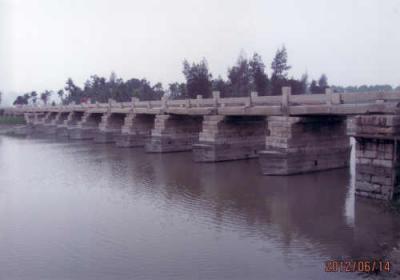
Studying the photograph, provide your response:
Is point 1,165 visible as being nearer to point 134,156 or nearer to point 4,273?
point 134,156

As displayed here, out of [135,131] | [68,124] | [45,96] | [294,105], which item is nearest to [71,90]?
[45,96]

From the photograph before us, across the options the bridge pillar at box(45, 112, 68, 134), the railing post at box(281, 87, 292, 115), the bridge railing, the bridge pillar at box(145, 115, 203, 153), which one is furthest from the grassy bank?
the railing post at box(281, 87, 292, 115)

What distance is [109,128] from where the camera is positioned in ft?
128

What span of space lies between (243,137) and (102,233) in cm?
1381

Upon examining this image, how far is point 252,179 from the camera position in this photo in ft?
60.8

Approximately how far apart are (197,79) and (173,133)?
2552 cm

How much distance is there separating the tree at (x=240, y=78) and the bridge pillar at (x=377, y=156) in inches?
1403

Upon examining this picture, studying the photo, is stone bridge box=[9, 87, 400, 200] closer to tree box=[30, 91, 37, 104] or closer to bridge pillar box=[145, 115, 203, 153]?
bridge pillar box=[145, 115, 203, 153]

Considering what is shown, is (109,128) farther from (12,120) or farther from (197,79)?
(12,120)

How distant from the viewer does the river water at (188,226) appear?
9.27 meters

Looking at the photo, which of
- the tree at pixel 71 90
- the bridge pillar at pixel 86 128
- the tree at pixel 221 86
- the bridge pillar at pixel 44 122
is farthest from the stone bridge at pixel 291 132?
the tree at pixel 71 90

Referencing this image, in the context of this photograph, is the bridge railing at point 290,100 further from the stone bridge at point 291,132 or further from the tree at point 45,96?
the tree at point 45,96

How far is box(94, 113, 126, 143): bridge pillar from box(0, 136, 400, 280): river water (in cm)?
1723

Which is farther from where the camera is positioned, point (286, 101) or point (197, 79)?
point (197, 79)
